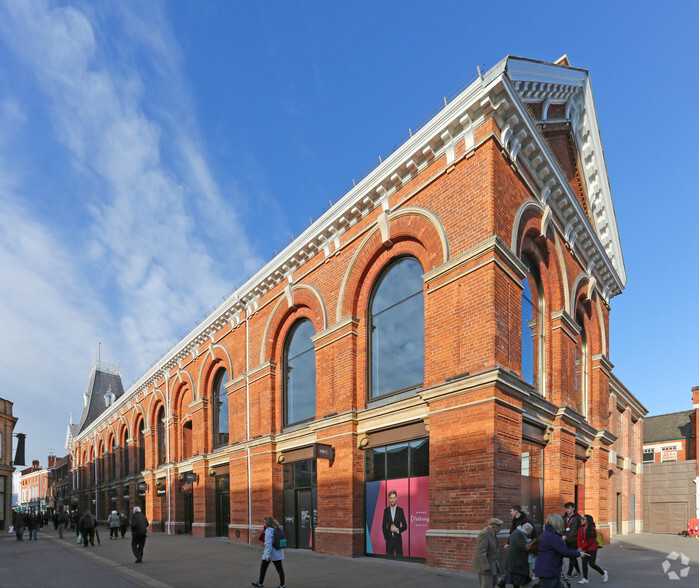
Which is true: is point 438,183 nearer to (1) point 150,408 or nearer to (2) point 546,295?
(2) point 546,295

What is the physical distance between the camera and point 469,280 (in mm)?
11664

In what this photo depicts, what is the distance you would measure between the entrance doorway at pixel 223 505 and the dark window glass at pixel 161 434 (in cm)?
863

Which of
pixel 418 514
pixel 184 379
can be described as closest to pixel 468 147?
pixel 418 514

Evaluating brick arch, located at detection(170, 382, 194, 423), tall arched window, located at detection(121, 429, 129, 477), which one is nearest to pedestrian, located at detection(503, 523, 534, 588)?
brick arch, located at detection(170, 382, 194, 423)

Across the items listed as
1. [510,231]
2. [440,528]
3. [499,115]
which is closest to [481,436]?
[440,528]

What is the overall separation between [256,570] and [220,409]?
12208mm

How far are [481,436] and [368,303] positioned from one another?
5.53 m

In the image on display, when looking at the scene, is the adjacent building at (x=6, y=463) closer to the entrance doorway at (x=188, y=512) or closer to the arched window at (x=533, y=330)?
the entrance doorway at (x=188, y=512)

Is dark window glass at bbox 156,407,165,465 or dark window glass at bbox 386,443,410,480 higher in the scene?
dark window glass at bbox 386,443,410,480

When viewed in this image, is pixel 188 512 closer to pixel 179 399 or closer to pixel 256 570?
pixel 179 399

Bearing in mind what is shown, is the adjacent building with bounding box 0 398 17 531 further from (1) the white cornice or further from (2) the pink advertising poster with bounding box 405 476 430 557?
(2) the pink advertising poster with bounding box 405 476 430 557

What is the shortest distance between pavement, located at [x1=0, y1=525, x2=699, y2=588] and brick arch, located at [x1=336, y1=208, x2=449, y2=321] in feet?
21.3

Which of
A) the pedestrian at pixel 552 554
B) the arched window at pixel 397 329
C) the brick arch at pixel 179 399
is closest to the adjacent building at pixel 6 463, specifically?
the brick arch at pixel 179 399

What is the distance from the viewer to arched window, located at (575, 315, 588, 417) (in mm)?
18375
